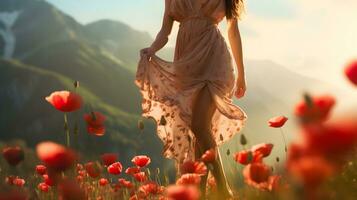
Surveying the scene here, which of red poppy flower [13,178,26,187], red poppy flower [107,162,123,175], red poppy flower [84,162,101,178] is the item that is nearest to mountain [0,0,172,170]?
red poppy flower [13,178,26,187]

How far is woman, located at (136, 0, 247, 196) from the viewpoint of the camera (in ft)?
17.2

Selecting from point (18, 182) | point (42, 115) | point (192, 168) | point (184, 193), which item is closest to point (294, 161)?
point (184, 193)

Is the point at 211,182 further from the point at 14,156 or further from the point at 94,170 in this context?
the point at 14,156

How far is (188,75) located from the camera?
5449 millimetres

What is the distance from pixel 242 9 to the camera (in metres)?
5.61

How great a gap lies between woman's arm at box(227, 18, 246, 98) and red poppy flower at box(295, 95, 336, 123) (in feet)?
12.6

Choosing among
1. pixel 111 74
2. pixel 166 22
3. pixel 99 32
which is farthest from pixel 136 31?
pixel 166 22

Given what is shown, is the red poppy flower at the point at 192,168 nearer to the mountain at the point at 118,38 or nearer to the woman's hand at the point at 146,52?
the woman's hand at the point at 146,52

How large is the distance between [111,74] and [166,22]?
10459cm

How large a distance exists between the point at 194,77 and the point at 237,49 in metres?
0.56

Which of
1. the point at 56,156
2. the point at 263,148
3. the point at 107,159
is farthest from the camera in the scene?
the point at 107,159

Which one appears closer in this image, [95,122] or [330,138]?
[330,138]

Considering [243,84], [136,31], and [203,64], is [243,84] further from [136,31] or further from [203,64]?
[136,31]

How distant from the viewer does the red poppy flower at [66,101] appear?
10.4ft
